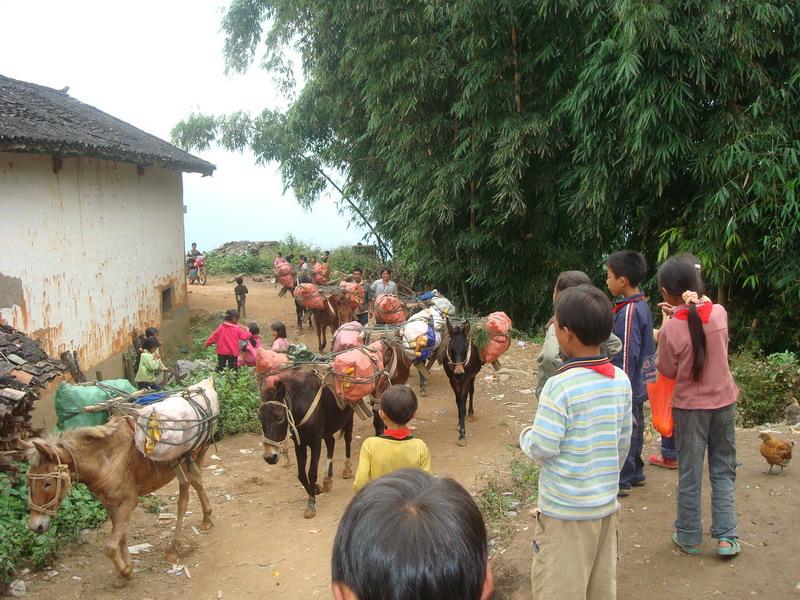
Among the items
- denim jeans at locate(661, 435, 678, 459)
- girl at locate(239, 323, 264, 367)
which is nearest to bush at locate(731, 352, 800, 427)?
denim jeans at locate(661, 435, 678, 459)

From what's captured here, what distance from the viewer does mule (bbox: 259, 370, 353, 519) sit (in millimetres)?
5621

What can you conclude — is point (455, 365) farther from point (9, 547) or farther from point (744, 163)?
point (744, 163)

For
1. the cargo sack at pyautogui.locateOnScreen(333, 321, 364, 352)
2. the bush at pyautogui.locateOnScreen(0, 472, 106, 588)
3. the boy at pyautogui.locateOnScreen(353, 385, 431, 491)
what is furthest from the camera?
the cargo sack at pyautogui.locateOnScreen(333, 321, 364, 352)

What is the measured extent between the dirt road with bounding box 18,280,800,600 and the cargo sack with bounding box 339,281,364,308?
13.9ft

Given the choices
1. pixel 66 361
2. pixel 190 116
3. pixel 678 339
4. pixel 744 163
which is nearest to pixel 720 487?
pixel 678 339

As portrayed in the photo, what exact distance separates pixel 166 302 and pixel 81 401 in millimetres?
8509

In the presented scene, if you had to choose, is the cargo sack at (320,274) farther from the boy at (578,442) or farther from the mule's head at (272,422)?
the boy at (578,442)

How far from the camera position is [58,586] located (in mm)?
4980

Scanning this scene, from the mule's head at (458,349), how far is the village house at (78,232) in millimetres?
5016

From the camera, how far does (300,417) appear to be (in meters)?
5.93

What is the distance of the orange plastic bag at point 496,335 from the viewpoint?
25.0 feet

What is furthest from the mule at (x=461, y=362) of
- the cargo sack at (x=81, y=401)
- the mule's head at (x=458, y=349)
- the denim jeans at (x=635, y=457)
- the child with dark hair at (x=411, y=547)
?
the child with dark hair at (x=411, y=547)

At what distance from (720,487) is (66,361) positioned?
25.7 ft

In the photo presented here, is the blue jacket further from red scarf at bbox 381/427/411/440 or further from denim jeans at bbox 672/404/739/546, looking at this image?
red scarf at bbox 381/427/411/440
